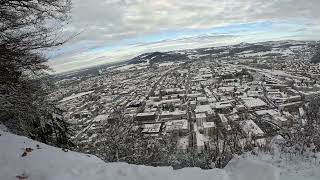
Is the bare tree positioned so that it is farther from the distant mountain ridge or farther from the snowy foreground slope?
the distant mountain ridge

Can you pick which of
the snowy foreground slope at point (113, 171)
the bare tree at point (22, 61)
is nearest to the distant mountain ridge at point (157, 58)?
the bare tree at point (22, 61)

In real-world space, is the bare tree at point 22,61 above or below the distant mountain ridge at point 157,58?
above

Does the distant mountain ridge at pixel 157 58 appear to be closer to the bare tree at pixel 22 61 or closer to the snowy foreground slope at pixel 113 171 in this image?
the bare tree at pixel 22 61

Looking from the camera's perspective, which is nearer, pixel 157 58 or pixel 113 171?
pixel 113 171

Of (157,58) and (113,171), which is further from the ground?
(113,171)

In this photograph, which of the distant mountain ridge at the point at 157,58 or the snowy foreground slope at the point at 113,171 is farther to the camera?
the distant mountain ridge at the point at 157,58

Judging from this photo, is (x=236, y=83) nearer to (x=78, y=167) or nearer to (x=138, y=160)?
(x=138, y=160)

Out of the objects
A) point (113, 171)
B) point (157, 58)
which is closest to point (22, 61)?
point (113, 171)

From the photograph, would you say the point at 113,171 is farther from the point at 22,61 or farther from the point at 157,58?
the point at 157,58
